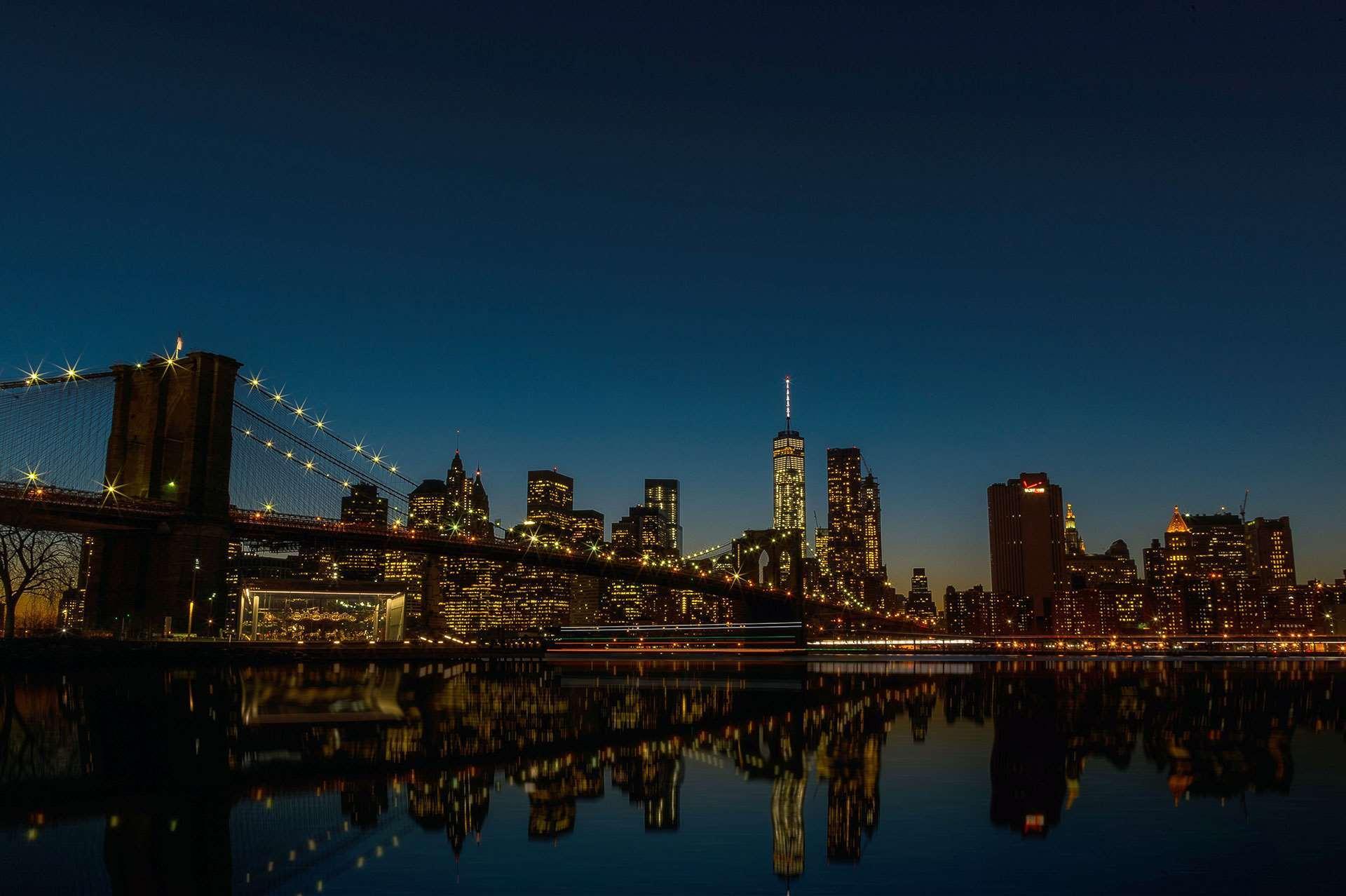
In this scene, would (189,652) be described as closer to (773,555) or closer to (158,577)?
(158,577)

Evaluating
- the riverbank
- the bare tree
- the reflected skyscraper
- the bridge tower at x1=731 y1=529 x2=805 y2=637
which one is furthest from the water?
the bridge tower at x1=731 y1=529 x2=805 y2=637

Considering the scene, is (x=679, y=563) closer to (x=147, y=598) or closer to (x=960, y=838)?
(x=147, y=598)

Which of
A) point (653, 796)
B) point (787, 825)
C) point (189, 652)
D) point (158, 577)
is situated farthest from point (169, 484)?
point (787, 825)

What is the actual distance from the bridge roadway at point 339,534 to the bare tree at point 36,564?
4.92 feet

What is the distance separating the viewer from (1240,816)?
53.3 feet

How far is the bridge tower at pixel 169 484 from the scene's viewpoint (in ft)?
215

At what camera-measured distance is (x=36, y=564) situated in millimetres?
61719

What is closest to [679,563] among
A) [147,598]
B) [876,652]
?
[876,652]

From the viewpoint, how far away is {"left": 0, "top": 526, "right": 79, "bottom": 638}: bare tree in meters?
58.8

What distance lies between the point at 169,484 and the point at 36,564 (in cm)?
916

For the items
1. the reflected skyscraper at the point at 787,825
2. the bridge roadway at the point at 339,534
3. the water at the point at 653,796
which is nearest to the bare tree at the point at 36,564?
the bridge roadway at the point at 339,534

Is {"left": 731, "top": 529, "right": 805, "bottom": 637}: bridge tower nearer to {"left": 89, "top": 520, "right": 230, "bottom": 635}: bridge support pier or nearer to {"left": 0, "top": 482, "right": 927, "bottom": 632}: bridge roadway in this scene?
{"left": 0, "top": 482, "right": 927, "bottom": 632}: bridge roadway

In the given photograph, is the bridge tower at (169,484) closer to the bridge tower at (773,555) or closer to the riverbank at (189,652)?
the riverbank at (189,652)

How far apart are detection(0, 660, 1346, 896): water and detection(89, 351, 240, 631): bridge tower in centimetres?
2979
